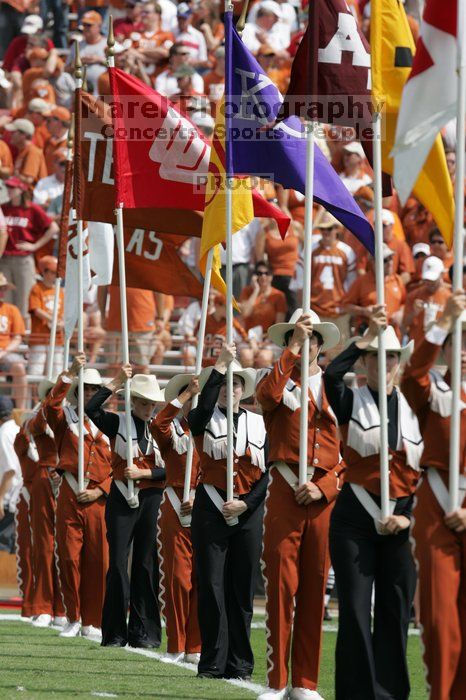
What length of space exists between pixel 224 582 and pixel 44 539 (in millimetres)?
5194

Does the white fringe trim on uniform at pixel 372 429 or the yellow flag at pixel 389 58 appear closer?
the white fringe trim on uniform at pixel 372 429

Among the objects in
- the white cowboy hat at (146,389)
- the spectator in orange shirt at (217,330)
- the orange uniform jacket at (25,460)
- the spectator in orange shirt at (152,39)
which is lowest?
the orange uniform jacket at (25,460)

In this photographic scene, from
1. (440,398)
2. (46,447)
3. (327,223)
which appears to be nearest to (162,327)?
(327,223)

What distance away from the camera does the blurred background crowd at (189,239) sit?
762 inches

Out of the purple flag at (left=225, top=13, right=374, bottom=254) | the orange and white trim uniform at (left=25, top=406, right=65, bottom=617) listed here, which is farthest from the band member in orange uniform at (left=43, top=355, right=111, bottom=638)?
the purple flag at (left=225, top=13, right=374, bottom=254)

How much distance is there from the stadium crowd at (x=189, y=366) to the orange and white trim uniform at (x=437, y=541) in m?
0.05

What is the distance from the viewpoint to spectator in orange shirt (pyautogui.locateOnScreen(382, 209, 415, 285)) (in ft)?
64.3

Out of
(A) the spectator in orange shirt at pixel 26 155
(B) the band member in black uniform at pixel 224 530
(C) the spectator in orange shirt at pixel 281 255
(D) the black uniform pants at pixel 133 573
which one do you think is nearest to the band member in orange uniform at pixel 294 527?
(B) the band member in black uniform at pixel 224 530

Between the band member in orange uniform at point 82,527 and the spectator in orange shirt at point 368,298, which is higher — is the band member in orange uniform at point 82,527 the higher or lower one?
the lower one

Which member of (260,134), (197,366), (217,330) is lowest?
(197,366)

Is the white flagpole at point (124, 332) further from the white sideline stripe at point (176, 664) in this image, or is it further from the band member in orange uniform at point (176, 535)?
the white sideline stripe at point (176, 664)

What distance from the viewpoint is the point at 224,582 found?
1169 centimetres

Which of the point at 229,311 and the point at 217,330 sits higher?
the point at 217,330

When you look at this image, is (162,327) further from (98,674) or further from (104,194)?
(98,674)
